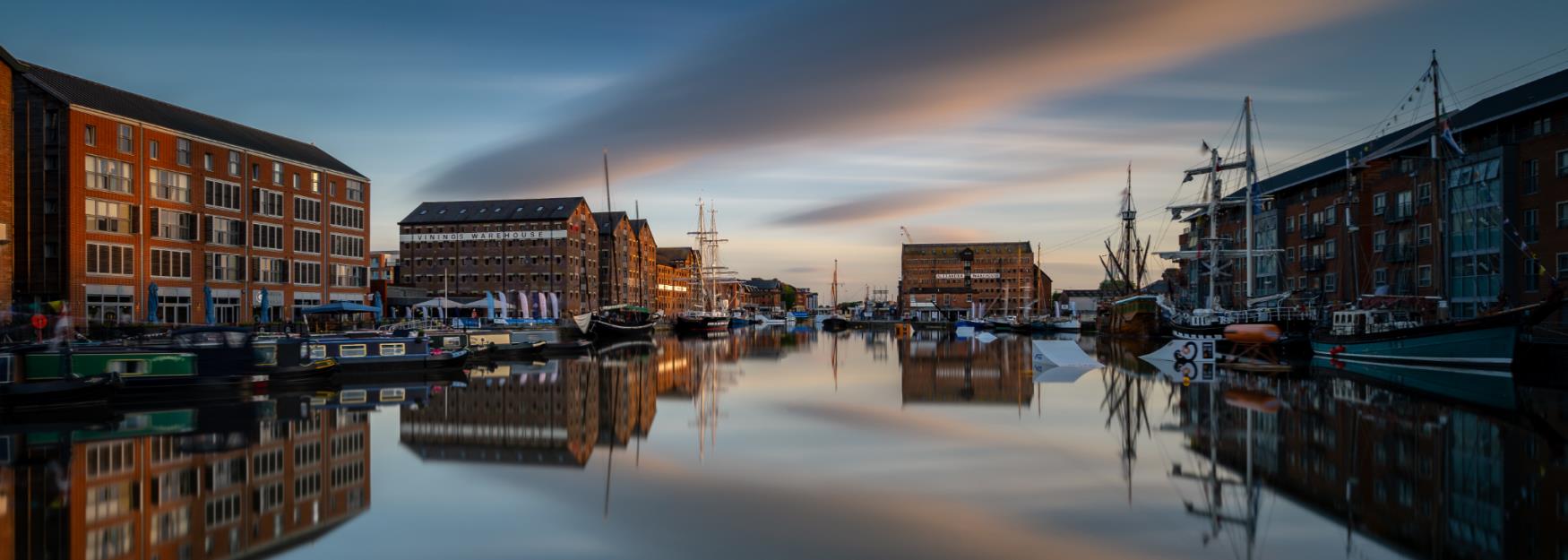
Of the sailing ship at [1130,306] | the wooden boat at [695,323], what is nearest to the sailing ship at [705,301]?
the wooden boat at [695,323]

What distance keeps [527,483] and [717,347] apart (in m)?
55.2

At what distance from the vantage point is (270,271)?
195ft

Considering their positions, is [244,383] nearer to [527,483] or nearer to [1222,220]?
[527,483]

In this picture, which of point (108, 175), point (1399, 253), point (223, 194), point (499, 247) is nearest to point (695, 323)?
point (499, 247)

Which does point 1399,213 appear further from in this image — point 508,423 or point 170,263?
point 170,263

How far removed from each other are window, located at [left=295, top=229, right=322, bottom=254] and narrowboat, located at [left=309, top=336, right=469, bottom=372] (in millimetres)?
28169

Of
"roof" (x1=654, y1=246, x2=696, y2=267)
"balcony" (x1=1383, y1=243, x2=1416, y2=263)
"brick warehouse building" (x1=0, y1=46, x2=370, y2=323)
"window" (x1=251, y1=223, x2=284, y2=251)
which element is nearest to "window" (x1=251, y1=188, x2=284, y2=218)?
"brick warehouse building" (x1=0, y1=46, x2=370, y2=323)

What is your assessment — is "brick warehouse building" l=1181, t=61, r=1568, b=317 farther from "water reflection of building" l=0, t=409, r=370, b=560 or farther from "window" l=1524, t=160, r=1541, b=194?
"water reflection of building" l=0, t=409, r=370, b=560

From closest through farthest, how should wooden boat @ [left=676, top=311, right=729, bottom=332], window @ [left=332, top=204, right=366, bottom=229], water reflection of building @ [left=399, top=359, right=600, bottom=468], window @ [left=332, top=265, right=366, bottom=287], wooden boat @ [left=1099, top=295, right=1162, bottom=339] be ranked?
water reflection of building @ [left=399, top=359, right=600, bottom=468]
window @ [left=332, top=265, right=366, bottom=287]
window @ [left=332, top=204, right=366, bottom=229]
wooden boat @ [left=1099, top=295, right=1162, bottom=339]
wooden boat @ [left=676, top=311, right=729, bottom=332]

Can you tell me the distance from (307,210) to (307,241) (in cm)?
230

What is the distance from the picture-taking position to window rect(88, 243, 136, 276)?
4688cm

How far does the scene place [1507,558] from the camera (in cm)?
1034

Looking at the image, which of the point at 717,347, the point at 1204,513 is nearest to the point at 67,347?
the point at 1204,513

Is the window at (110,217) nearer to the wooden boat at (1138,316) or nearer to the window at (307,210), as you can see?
the window at (307,210)
